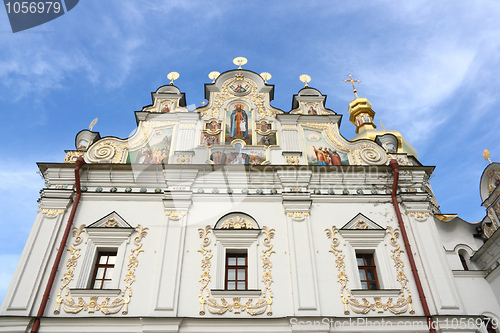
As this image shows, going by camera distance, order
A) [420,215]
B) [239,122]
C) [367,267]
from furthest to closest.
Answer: [239,122] → [420,215] → [367,267]

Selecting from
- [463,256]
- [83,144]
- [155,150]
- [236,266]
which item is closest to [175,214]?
[236,266]

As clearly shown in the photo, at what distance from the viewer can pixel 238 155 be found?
12.2 metres

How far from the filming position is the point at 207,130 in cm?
1289

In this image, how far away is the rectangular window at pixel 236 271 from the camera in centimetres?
986

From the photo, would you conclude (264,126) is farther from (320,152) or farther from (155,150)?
(155,150)

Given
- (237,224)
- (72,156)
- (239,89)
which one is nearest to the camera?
(237,224)

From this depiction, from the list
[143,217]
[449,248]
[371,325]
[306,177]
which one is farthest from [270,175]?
[449,248]

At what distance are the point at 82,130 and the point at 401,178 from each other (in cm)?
908

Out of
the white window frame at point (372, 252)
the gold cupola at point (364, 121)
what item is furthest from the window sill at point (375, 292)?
the gold cupola at point (364, 121)

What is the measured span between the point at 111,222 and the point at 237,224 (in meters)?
3.09

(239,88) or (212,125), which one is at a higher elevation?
(239,88)

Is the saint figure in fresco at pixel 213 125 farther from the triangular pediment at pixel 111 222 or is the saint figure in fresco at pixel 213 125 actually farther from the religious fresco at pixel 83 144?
the triangular pediment at pixel 111 222

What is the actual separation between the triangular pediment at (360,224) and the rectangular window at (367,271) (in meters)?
0.65

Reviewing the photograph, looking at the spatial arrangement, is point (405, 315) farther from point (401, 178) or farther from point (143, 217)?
point (143, 217)
